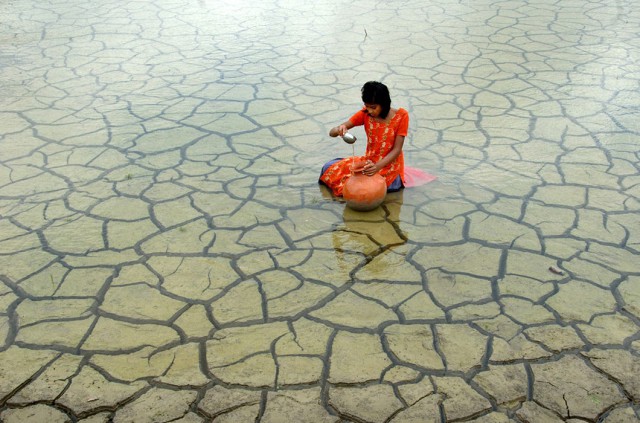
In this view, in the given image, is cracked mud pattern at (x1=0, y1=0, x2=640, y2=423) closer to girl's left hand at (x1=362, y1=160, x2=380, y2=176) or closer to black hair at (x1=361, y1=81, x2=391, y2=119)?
girl's left hand at (x1=362, y1=160, x2=380, y2=176)

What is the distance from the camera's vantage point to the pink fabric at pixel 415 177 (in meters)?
4.44

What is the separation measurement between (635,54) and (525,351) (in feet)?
17.7

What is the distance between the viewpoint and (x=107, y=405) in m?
2.66

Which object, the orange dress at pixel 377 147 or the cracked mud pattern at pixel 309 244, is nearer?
the cracked mud pattern at pixel 309 244

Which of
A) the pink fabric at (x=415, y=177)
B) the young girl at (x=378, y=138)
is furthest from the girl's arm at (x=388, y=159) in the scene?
the pink fabric at (x=415, y=177)

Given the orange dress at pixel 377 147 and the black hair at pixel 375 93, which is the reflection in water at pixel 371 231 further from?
the black hair at pixel 375 93

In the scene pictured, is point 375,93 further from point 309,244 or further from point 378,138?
point 309,244

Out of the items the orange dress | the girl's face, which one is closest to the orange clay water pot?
the orange dress

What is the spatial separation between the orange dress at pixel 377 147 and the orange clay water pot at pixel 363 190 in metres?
0.19

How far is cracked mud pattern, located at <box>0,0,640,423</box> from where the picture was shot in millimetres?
2754

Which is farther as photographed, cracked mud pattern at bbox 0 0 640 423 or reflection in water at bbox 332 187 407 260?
reflection in water at bbox 332 187 407 260

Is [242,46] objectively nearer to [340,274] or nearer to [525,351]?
[340,274]

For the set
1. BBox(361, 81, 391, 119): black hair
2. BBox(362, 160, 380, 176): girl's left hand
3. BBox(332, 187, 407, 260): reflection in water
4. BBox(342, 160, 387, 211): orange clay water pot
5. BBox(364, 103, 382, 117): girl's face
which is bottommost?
BBox(332, 187, 407, 260): reflection in water

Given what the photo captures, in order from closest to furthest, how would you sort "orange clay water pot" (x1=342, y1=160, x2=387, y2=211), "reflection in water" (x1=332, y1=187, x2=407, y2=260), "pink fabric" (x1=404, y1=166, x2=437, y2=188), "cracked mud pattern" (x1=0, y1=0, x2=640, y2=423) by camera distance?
1. "cracked mud pattern" (x1=0, y1=0, x2=640, y2=423)
2. "reflection in water" (x1=332, y1=187, x2=407, y2=260)
3. "orange clay water pot" (x1=342, y1=160, x2=387, y2=211)
4. "pink fabric" (x1=404, y1=166, x2=437, y2=188)
